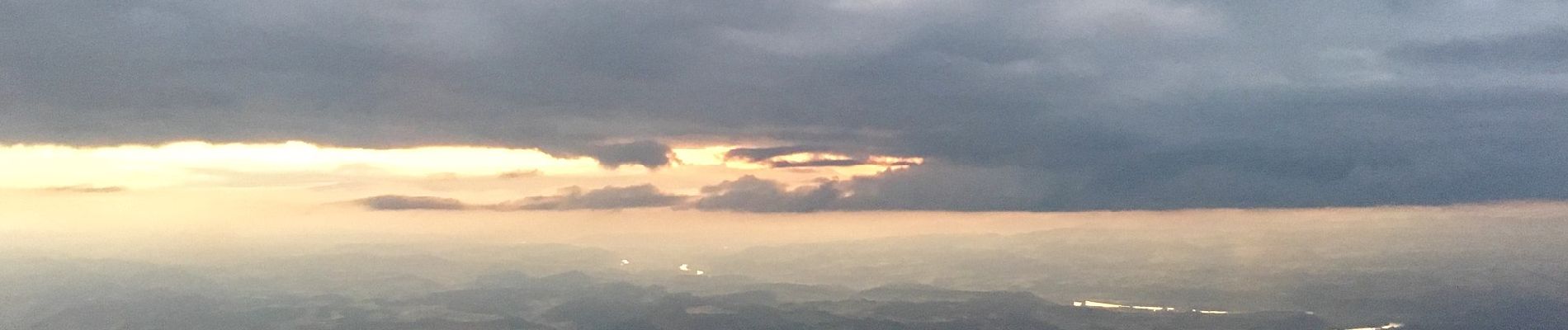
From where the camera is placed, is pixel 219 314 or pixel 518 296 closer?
pixel 219 314

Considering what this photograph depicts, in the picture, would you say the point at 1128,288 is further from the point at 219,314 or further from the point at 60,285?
the point at 60,285

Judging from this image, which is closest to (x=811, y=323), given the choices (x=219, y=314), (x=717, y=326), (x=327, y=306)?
(x=717, y=326)

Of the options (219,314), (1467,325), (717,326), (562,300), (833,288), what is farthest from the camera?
(833,288)

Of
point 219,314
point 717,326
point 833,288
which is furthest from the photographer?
point 833,288

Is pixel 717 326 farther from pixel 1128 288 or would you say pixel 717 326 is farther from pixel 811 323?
pixel 1128 288

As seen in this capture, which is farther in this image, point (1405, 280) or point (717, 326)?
point (1405, 280)

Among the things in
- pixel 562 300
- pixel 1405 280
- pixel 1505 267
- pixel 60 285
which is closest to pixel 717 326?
pixel 562 300

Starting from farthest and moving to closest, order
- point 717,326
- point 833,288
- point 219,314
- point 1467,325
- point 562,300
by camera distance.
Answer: point 833,288
point 562,300
point 219,314
point 717,326
point 1467,325

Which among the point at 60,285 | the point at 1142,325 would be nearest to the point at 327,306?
the point at 60,285
